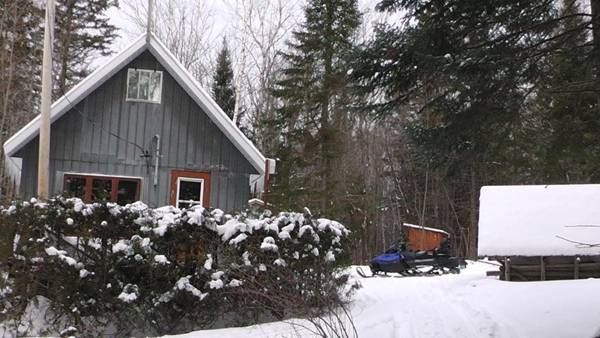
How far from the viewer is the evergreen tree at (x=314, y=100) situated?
24.3 m

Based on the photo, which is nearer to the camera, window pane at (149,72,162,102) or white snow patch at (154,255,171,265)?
white snow patch at (154,255,171,265)

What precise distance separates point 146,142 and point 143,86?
1219 mm

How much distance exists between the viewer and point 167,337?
297 inches

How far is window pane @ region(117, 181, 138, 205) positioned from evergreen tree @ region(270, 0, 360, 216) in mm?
11907

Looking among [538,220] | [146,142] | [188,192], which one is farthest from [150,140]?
[538,220]

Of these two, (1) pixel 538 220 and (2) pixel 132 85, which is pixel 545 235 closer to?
(1) pixel 538 220

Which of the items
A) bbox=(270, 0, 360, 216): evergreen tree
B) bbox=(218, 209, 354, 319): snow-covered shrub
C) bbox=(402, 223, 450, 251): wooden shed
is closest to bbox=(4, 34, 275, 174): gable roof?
bbox=(218, 209, 354, 319): snow-covered shrub

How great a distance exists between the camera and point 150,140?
12.1m

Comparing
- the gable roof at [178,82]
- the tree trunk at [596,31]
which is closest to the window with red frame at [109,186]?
the gable roof at [178,82]

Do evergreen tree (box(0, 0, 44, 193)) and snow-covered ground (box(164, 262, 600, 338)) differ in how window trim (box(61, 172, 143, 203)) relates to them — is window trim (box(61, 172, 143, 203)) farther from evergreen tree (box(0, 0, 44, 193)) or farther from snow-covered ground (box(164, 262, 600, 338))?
evergreen tree (box(0, 0, 44, 193))

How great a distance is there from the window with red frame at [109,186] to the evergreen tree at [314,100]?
39.2 feet

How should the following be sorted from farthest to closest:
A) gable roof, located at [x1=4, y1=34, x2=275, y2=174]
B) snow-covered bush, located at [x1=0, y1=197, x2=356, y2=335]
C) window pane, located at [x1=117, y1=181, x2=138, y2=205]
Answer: window pane, located at [x1=117, y1=181, x2=138, y2=205] < gable roof, located at [x1=4, y1=34, x2=275, y2=174] < snow-covered bush, located at [x1=0, y1=197, x2=356, y2=335]

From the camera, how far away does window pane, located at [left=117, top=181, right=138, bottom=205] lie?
1199 cm

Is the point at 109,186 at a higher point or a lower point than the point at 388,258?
higher
